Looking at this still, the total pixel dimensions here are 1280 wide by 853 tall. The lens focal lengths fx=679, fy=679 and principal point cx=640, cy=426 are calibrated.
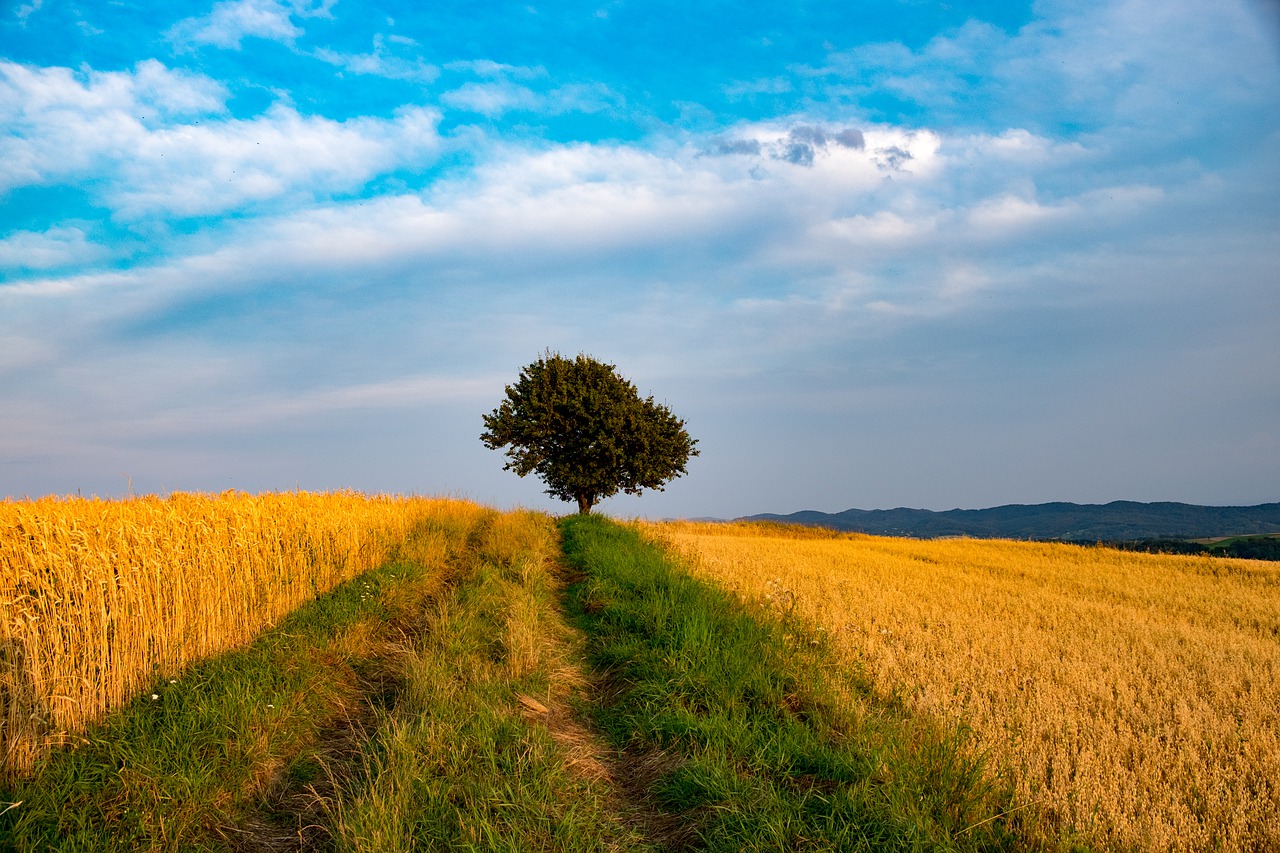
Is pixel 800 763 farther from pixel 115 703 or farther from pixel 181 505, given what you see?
pixel 181 505

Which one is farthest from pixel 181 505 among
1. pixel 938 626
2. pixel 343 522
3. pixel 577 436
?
pixel 577 436

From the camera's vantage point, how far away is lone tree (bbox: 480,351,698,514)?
117 feet

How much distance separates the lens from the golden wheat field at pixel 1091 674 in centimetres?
525

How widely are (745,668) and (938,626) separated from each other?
585 cm

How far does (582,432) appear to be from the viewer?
36.7 meters

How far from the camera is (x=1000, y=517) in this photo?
453 feet

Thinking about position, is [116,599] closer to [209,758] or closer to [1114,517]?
[209,758]

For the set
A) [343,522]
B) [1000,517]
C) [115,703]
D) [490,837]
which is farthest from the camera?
[1000,517]

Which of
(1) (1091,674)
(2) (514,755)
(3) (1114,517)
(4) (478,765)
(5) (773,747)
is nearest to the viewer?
(4) (478,765)

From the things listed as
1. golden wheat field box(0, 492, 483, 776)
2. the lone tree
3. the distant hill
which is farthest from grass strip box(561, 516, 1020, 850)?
the distant hill

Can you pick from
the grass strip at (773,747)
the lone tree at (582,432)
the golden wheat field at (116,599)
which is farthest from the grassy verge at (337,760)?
the lone tree at (582,432)

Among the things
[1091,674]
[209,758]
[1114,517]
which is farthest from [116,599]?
[1114,517]

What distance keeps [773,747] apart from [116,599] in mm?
6241

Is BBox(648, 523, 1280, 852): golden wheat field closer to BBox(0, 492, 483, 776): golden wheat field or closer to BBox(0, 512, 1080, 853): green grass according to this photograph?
BBox(0, 512, 1080, 853): green grass
